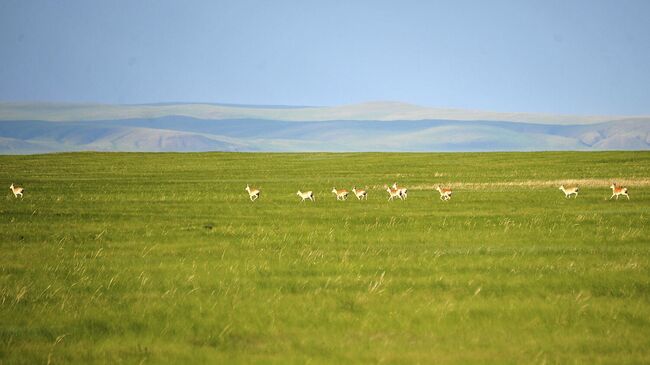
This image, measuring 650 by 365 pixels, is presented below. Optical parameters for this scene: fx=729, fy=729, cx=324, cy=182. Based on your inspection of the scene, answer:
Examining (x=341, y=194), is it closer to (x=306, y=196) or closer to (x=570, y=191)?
(x=306, y=196)

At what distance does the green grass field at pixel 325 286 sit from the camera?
35.9ft

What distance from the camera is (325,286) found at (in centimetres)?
1488

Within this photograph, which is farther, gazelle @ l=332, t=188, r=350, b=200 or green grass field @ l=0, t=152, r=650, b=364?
gazelle @ l=332, t=188, r=350, b=200

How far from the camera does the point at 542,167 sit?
71938 mm

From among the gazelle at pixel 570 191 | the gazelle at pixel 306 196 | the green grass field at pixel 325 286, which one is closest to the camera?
the green grass field at pixel 325 286

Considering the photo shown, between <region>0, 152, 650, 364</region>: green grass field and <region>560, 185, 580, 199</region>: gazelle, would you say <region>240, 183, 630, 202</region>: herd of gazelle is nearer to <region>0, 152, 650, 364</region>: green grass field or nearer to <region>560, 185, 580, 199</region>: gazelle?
<region>560, 185, 580, 199</region>: gazelle

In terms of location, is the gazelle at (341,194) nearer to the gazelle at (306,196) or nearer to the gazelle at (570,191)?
the gazelle at (306,196)

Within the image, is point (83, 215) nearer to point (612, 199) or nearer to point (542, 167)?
point (612, 199)

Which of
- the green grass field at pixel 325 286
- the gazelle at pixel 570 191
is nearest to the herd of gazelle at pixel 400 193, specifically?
the gazelle at pixel 570 191

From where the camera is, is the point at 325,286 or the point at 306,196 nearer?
the point at 325,286

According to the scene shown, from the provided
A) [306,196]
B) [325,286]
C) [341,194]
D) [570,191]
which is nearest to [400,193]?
[341,194]

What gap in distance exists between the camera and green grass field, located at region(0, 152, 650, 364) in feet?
35.9

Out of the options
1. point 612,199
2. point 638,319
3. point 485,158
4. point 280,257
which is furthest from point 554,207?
point 485,158

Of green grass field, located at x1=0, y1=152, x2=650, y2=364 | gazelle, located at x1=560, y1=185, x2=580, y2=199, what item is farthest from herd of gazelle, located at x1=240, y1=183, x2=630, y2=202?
green grass field, located at x1=0, y1=152, x2=650, y2=364
